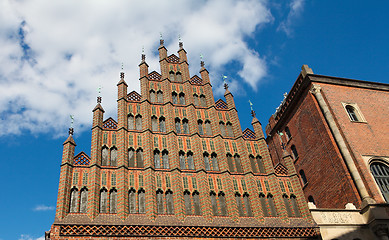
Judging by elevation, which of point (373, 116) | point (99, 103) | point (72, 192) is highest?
point (99, 103)

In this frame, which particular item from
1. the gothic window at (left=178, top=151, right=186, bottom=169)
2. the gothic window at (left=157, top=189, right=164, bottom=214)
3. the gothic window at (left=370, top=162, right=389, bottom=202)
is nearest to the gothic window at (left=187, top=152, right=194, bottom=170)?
the gothic window at (left=178, top=151, right=186, bottom=169)

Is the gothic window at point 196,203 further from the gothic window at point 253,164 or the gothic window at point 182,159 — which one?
the gothic window at point 253,164

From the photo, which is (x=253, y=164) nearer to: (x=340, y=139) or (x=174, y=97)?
(x=340, y=139)

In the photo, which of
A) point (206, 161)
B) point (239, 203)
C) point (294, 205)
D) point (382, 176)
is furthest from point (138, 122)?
point (382, 176)

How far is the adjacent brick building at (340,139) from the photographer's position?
61.8 feet

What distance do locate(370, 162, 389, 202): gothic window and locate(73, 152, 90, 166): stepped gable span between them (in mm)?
15696

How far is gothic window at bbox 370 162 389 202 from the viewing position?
18.9 metres

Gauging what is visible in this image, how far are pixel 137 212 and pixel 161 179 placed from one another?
7.62 feet

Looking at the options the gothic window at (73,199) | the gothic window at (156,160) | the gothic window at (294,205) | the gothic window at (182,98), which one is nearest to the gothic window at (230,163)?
the gothic window at (294,205)

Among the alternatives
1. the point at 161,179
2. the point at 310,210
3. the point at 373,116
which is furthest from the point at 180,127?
the point at 373,116

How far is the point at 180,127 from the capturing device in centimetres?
2180

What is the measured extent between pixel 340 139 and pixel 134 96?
12800 millimetres

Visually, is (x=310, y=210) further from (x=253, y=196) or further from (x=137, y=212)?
(x=137, y=212)

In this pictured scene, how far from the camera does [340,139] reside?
66.0 feet
